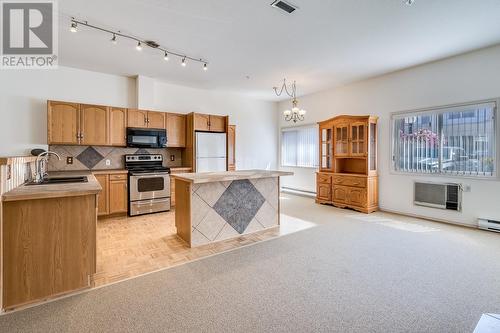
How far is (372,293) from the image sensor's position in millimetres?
2221

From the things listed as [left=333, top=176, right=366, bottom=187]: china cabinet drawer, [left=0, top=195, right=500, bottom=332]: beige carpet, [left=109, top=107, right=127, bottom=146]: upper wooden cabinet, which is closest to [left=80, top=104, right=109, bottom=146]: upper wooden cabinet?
[left=109, top=107, right=127, bottom=146]: upper wooden cabinet

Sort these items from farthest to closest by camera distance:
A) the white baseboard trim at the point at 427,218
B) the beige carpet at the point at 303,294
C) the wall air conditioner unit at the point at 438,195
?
the wall air conditioner unit at the point at 438,195 → the white baseboard trim at the point at 427,218 → the beige carpet at the point at 303,294

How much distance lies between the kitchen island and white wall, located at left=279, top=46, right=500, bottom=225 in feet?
9.51

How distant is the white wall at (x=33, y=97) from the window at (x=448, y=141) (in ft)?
21.0

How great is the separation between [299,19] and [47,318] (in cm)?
394

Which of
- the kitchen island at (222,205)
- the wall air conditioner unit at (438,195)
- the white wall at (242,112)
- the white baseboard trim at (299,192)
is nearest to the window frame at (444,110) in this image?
the wall air conditioner unit at (438,195)

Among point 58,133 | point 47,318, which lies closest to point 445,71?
point 47,318

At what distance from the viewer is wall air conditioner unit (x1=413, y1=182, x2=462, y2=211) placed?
4.38m

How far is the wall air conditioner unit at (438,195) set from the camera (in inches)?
172

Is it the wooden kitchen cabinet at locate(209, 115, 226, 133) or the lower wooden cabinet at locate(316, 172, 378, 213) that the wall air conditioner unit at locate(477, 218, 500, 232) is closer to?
the lower wooden cabinet at locate(316, 172, 378, 213)

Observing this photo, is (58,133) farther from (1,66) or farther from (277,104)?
(277,104)

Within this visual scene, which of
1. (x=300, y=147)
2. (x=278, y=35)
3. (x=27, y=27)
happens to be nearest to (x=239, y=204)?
(x=278, y=35)

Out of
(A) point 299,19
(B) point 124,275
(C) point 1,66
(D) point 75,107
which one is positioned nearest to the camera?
(B) point 124,275

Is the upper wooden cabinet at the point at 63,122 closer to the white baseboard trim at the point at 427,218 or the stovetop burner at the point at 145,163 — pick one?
the stovetop burner at the point at 145,163
